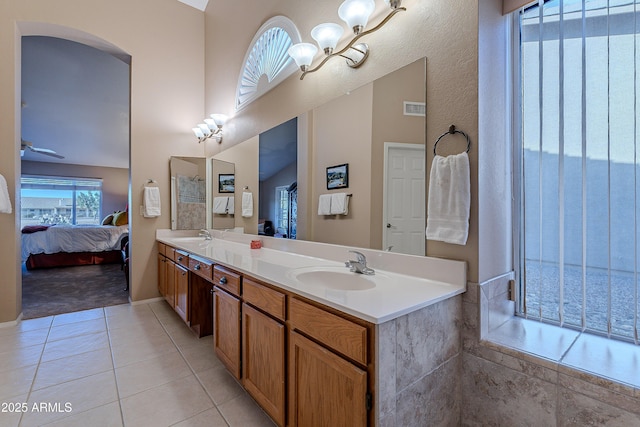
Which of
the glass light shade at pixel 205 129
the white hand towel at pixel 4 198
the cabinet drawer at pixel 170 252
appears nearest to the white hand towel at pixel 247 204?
the cabinet drawer at pixel 170 252

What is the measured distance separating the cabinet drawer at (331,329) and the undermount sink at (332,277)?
0.90ft

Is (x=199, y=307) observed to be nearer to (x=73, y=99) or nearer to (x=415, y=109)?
(x=415, y=109)

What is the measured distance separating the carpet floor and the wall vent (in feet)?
12.3

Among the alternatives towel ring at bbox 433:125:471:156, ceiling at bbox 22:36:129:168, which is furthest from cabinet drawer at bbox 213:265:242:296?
ceiling at bbox 22:36:129:168

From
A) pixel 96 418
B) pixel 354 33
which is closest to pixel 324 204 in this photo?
pixel 354 33

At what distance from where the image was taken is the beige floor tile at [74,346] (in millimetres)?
2082

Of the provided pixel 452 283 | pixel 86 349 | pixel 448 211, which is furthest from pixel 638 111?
pixel 86 349

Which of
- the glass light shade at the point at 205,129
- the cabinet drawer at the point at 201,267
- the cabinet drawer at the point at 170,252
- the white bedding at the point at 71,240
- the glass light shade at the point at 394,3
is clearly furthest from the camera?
the white bedding at the point at 71,240

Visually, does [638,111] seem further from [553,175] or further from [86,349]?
[86,349]

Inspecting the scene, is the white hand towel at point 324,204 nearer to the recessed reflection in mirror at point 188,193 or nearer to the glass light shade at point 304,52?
the glass light shade at point 304,52

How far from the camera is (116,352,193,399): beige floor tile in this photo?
1703 millimetres

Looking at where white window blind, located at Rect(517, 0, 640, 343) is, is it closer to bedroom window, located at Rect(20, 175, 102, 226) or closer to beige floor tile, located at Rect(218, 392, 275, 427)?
beige floor tile, located at Rect(218, 392, 275, 427)

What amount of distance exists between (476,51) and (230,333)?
1907mm

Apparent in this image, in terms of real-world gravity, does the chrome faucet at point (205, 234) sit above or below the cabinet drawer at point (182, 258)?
above
